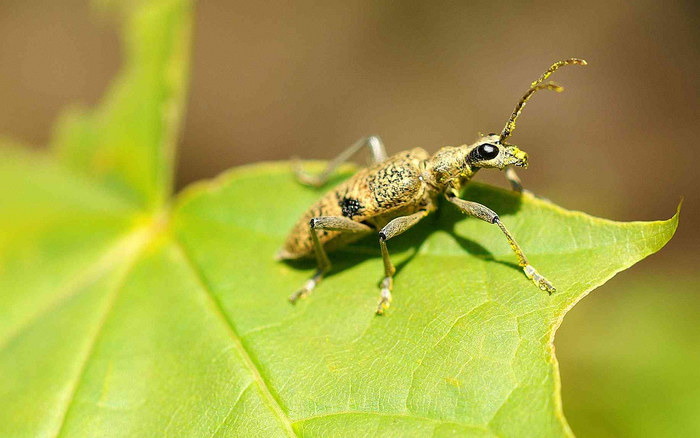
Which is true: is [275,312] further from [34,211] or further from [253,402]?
[34,211]

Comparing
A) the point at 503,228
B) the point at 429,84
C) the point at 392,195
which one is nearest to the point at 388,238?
the point at 392,195

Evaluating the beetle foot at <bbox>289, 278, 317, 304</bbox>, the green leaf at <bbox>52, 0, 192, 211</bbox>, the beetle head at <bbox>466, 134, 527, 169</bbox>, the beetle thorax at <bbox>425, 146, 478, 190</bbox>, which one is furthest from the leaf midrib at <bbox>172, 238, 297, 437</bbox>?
the beetle head at <bbox>466, 134, 527, 169</bbox>

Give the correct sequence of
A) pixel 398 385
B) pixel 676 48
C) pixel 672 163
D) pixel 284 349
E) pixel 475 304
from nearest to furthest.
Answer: pixel 398 385 → pixel 475 304 → pixel 284 349 → pixel 672 163 → pixel 676 48

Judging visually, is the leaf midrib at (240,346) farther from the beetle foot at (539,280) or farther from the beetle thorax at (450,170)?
the beetle thorax at (450,170)

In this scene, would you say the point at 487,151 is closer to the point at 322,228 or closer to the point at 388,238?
the point at 388,238

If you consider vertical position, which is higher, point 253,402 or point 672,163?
point 253,402

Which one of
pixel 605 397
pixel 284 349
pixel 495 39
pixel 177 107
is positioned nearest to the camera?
pixel 284 349

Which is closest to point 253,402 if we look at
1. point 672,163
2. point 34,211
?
point 34,211
